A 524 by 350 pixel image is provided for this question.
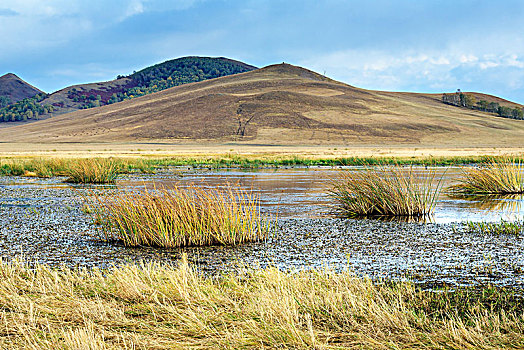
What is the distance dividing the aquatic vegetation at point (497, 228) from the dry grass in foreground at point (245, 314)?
236 inches

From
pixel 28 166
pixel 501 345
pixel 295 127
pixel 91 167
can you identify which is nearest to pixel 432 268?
pixel 501 345

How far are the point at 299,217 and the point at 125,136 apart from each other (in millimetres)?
116525

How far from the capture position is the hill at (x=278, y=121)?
119000 millimetres

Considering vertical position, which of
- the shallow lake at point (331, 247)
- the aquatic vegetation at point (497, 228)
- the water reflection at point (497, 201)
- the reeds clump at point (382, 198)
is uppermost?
the reeds clump at point (382, 198)

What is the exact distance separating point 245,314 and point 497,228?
30.2 ft

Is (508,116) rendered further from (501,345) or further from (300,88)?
(501,345)

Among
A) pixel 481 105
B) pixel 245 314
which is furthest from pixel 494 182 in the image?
pixel 481 105

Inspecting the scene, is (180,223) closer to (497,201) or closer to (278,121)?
(497,201)

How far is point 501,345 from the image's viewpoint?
5.35 metres

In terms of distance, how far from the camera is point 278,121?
429 feet

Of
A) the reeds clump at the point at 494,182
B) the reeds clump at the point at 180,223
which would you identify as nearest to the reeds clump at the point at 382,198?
the reeds clump at the point at 180,223

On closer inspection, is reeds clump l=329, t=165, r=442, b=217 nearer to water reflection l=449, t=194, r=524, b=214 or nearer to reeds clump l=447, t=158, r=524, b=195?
water reflection l=449, t=194, r=524, b=214

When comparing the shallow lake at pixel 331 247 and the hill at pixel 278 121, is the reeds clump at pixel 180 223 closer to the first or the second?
the shallow lake at pixel 331 247

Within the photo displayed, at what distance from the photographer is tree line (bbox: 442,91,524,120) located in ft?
555
